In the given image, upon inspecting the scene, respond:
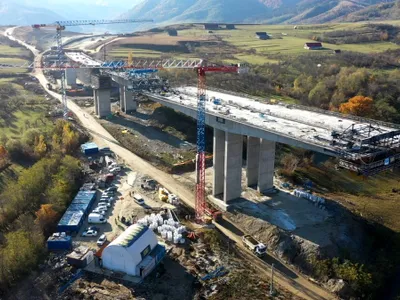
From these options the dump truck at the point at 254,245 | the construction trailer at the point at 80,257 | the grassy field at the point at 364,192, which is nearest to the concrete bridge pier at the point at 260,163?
the grassy field at the point at 364,192

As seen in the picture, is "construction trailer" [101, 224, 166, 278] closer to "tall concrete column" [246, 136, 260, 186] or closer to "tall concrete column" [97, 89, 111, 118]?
"tall concrete column" [246, 136, 260, 186]

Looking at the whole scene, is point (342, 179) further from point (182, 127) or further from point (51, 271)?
point (51, 271)

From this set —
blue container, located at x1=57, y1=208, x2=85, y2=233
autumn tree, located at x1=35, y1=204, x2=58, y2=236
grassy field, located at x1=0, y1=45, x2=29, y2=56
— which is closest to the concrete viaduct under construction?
blue container, located at x1=57, y1=208, x2=85, y2=233

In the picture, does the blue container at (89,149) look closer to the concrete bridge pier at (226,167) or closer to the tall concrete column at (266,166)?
the concrete bridge pier at (226,167)

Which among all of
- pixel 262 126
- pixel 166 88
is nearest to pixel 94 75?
pixel 166 88

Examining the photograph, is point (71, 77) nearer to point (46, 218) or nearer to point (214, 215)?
point (46, 218)

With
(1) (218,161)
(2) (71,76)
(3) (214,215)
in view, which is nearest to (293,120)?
(1) (218,161)
